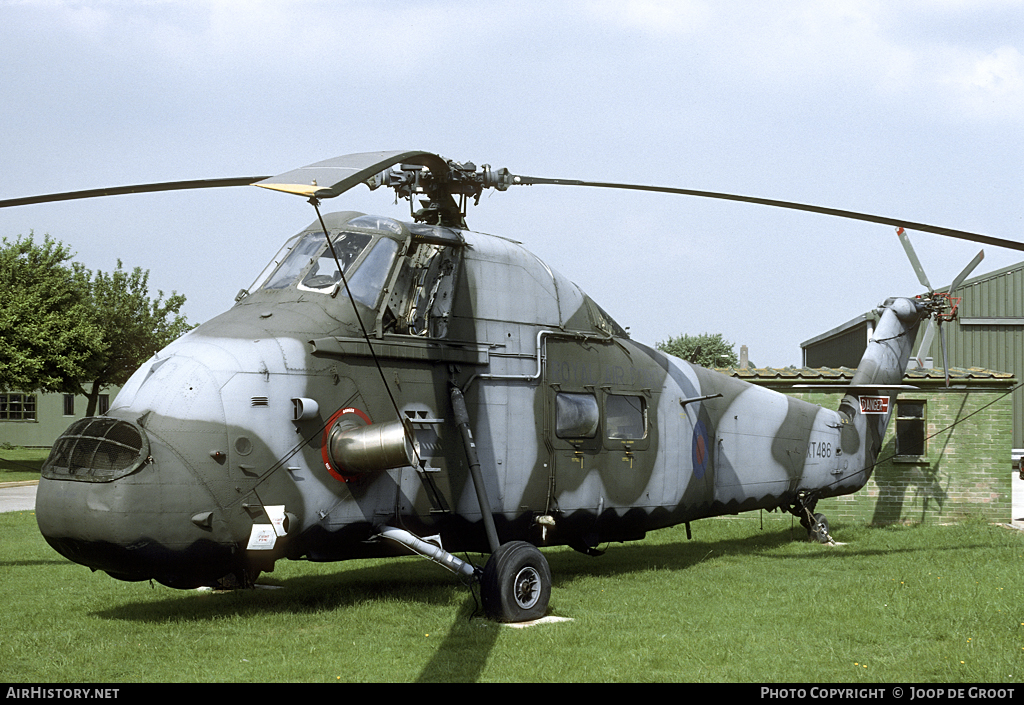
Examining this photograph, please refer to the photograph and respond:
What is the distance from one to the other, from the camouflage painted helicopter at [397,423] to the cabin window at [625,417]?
3 centimetres

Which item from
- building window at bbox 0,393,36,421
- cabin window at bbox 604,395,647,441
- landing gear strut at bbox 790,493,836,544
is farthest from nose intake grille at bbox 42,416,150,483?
building window at bbox 0,393,36,421

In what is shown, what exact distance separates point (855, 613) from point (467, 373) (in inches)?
178

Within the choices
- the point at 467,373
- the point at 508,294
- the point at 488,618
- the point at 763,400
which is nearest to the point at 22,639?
the point at 488,618

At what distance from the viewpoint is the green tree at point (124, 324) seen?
34.4 m

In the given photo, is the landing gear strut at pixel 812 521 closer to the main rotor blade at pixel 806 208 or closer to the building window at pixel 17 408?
the main rotor blade at pixel 806 208

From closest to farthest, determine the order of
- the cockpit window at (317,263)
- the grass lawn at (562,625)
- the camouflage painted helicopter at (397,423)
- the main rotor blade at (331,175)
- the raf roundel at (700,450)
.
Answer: the main rotor blade at (331,175)
the grass lawn at (562,625)
the camouflage painted helicopter at (397,423)
the cockpit window at (317,263)
the raf roundel at (700,450)

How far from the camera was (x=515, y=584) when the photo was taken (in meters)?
8.86

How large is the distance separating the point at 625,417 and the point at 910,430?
31.4 feet

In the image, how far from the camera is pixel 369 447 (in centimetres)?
843

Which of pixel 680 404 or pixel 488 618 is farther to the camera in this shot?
pixel 680 404

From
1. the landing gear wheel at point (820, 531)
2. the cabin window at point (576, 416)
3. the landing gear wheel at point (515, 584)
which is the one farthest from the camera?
the landing gear wheel at point (820, 531)

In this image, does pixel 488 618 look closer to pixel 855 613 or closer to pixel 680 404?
pixel 855 613

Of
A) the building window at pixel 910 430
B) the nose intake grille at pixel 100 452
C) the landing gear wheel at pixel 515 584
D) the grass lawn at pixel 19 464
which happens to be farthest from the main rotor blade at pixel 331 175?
the grass lawn at pixel 19 464

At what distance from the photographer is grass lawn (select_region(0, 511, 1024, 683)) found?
7090 millimetres
